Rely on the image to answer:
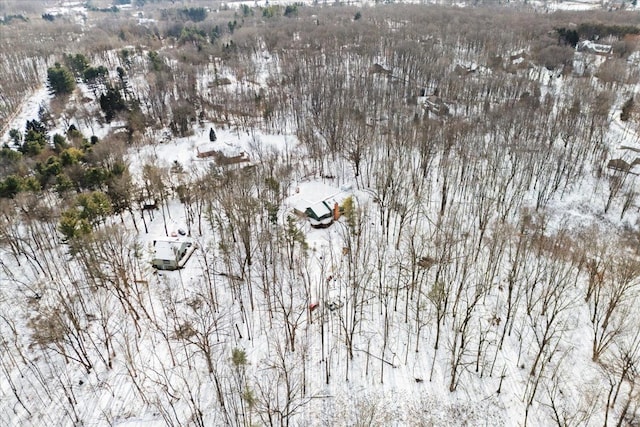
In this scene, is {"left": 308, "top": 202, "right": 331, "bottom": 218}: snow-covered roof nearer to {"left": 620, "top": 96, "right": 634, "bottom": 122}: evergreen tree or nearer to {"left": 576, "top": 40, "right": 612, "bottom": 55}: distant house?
{"left": 620, "top": 96, "right": 634, "bottom": 122}: evergreen tree

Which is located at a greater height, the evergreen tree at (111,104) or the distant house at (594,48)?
the distant house at (594,48)

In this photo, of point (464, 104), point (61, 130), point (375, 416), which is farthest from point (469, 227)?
point (61, 130)

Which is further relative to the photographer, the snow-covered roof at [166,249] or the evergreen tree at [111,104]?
the evergreen tree at [111,104]

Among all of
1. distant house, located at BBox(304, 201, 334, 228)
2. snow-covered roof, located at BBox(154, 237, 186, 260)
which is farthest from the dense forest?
snow-covered roof, located at BBox(154, 237, 186, 260)

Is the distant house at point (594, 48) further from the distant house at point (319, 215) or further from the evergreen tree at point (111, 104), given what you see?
the evergreen tree at point (111, 104)

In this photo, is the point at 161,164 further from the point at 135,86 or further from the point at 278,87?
the point at 135,86

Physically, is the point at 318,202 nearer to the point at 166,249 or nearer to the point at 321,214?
the point at 321,214

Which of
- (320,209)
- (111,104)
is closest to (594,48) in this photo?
(320,209)

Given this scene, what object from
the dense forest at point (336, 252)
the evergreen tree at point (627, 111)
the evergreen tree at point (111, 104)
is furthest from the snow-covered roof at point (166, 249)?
the evergreen tree at point (627, 111)
